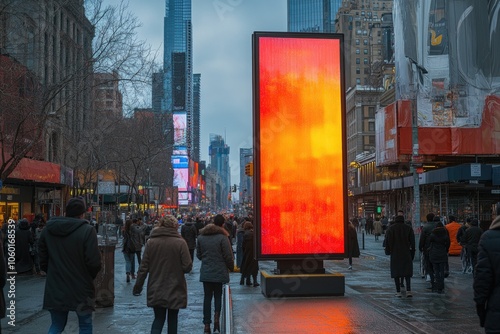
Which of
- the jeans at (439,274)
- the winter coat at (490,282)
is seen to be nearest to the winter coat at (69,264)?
the winter coat at (490,282)

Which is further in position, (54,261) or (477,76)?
(477,76)

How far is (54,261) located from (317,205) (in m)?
7.54

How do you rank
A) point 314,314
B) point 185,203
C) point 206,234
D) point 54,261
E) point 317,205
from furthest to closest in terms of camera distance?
point 185,203 < point 317,205 < point 314,314 < point 206,234 < point 54,261

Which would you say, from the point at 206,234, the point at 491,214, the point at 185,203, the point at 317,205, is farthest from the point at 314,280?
the point at 185,203

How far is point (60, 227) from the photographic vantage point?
6.70 metres

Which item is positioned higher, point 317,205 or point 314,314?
point 317,205

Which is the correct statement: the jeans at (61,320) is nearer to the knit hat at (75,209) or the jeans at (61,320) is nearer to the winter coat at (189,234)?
the knit hat at (75,209)

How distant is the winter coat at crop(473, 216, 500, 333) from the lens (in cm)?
535

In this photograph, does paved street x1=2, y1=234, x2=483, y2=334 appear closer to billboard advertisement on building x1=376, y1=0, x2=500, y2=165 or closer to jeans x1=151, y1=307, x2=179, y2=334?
jeans x1=151, y1=307, x2=179, y2=334

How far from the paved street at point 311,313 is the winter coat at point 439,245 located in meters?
0.86

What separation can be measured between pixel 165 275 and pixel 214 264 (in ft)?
6.80

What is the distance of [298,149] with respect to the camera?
13273 mm

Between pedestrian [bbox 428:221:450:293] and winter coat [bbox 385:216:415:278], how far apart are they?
102 centimetres

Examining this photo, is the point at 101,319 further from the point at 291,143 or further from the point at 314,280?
the point at 291,143
